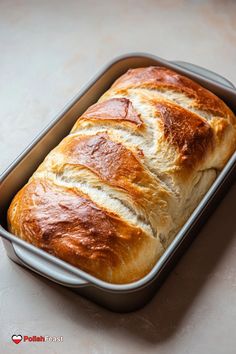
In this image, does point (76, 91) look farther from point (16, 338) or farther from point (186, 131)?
point (16, 338)

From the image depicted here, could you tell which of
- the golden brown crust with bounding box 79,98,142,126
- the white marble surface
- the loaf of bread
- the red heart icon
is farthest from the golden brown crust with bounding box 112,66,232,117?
the red heart icon

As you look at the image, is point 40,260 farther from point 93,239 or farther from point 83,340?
point 83,340

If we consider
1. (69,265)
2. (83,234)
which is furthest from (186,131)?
(69,265)

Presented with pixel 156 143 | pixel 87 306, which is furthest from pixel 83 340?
pixel 156 143

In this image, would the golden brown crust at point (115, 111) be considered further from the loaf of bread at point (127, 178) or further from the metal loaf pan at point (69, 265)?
the metal loaf pan at point (69, 265)

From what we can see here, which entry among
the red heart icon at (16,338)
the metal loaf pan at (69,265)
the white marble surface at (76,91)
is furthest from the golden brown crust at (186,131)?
the red heart icon at (16,338)

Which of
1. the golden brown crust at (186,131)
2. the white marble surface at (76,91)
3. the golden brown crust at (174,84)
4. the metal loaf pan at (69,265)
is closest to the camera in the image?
the metal loaf pan at (69,265)

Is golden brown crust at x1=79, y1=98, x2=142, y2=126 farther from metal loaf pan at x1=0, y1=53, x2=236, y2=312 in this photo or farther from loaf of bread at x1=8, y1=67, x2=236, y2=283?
metal loaf pan at x1=0, y1=53, x2=236, y2=312
